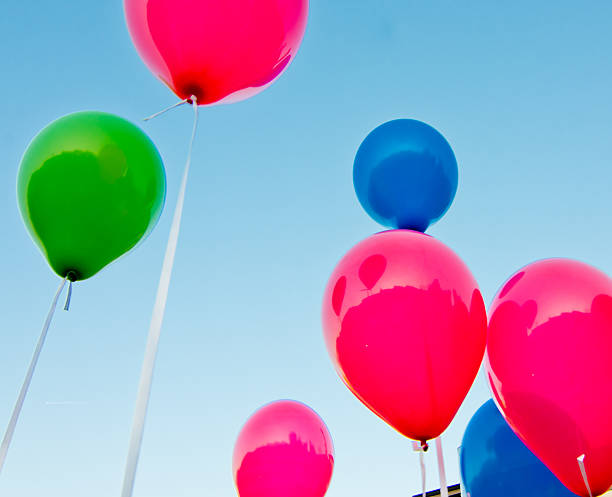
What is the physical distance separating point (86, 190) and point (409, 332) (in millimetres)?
1858

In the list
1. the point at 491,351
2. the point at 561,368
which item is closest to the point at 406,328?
the point at 491,351

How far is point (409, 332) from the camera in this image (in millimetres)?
2420

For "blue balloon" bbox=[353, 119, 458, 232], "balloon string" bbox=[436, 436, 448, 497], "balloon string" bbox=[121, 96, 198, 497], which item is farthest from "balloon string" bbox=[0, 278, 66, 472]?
"blue balloon" bbox=[353, 119, 458, 232]

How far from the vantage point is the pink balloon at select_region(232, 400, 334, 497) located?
3789 mm

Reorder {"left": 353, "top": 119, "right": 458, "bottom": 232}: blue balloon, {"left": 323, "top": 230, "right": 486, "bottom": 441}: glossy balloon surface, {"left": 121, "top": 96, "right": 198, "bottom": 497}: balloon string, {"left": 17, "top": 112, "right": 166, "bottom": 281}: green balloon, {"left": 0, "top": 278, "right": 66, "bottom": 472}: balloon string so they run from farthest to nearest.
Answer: {"left": 353, "top": 119, "right": 458, "bottom": 232}: blue balloon < {"left": 17, "top": 112, "right": 166, "bottom": 281}: green balloon < {"left": 323, "top": 230, "right": 486, "bottom": 441}: glossy balloon surface < {"left": 0, "top": 278, "right": 66, "bottom": 472}: balloon string < {"left": 121, "top": 96, "right": 198, "bottom": 497}: balloon string

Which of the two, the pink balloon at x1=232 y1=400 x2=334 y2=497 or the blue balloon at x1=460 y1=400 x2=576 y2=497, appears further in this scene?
the pink balloon at x1=232 y1=400 x2=334 y2=497

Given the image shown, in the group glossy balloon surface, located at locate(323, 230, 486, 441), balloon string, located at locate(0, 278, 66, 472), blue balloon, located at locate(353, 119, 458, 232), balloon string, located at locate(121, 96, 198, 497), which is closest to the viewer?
balloon string, located at locate(121, 96, 198, 497)

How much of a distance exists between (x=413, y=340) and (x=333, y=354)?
52cm

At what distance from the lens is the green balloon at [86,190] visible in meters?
2.70

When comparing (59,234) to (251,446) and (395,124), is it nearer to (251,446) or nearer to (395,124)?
(251,446)

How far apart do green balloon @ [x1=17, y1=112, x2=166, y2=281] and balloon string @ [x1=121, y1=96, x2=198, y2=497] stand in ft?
2.70

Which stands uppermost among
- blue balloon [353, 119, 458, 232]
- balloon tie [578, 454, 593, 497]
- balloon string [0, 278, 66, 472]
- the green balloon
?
blue balloon [353, 119, 458, 232]

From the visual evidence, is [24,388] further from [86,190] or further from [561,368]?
[561,368]

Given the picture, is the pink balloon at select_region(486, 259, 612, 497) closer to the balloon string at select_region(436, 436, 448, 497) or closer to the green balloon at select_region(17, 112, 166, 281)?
the balloon string at select_region(436, 436, 448, 497)
